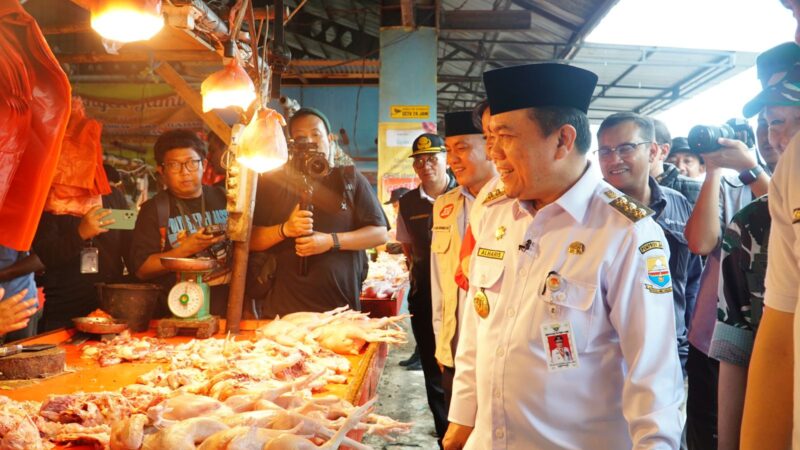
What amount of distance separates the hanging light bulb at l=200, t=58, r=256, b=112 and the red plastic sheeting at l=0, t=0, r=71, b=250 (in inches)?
47.4

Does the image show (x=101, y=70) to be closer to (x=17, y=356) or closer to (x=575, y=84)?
(x=17, y=356)

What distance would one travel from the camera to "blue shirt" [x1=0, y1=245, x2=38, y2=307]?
338 centimetres

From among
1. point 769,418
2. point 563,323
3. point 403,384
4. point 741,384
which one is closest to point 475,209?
point 563,323

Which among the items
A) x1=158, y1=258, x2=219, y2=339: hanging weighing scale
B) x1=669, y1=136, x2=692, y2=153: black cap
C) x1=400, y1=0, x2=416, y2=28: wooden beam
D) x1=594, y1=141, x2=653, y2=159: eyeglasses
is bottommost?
x1=158, y1=258, x2=219, y2=339: hanging weighing scale

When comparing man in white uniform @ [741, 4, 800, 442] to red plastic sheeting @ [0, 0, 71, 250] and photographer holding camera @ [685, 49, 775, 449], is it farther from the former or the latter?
red plastic sheeting @ [0, 0, 71, 250]

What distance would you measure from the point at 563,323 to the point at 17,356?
87.2 inches

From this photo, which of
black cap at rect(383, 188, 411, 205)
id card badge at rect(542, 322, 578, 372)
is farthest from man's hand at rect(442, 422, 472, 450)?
black cap at rect(383, 188, 411, 205)

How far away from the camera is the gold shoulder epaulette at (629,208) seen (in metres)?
1.77

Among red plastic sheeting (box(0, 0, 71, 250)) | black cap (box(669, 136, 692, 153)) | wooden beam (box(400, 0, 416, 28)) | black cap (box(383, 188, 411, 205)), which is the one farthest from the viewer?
black cap (box(383, 188, 411, 205))

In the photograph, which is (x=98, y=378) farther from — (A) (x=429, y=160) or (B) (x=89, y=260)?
(A) (x=429, y=160)

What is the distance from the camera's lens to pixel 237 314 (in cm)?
332

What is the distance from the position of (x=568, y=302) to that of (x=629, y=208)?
0.39 meters

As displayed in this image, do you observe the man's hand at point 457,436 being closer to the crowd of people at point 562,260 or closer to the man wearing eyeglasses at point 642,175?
the crowd of people at point 562,260

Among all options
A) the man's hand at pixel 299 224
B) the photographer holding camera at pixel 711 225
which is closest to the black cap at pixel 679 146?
the photographer holding camera at pixel 711 225
